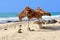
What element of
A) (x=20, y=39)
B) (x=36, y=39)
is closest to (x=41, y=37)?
(x=36, y=39)

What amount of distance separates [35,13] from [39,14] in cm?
42

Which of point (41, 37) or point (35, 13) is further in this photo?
point (35, 13)

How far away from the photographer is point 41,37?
938 centimetres

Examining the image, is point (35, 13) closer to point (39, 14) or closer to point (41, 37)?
point (39, 14)

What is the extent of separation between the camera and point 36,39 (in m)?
9.02

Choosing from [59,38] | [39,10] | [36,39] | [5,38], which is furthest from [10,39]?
[39,10]

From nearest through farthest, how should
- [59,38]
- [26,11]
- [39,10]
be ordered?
[59,38]
[26,11]
[39,10]

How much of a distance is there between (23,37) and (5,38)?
0.84m

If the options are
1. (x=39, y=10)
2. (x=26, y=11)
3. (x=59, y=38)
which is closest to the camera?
(x=59, y=38)

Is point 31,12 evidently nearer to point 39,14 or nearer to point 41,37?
point 39,14

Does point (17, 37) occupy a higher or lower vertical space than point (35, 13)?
lower

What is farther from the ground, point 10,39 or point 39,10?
point 39,10

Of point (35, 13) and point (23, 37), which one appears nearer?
point (23, 37)

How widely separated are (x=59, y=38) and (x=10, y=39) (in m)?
2.18
